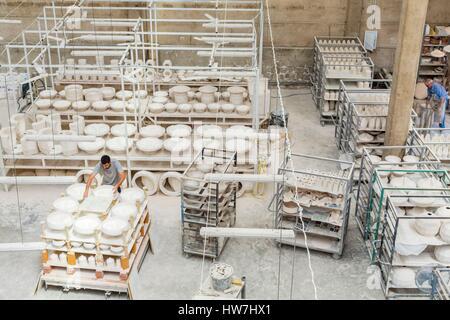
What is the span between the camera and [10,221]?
10.8 m

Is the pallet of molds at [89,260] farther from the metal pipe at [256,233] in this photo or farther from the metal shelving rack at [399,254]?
the metal shelving rack at [399,254]

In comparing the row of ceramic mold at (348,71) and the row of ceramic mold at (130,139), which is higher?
the row of ceramic mold at (348,71)

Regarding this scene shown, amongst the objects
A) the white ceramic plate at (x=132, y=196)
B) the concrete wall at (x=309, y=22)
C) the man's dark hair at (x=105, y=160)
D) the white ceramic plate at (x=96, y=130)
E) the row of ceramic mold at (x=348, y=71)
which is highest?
the concrete wall at (x=309, y=22)

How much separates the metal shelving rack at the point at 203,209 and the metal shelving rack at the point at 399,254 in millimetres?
2593

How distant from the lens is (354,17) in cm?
1731

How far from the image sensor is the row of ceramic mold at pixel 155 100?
13.5 meters

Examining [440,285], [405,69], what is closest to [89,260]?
[440,285]

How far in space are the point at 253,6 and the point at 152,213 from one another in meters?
8.72

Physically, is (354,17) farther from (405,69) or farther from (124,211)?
(124,211)

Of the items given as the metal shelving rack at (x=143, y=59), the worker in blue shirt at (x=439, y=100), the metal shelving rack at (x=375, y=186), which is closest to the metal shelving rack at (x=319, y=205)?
the metal shelving rack at (x=375, y=186)

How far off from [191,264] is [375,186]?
3.33 m
